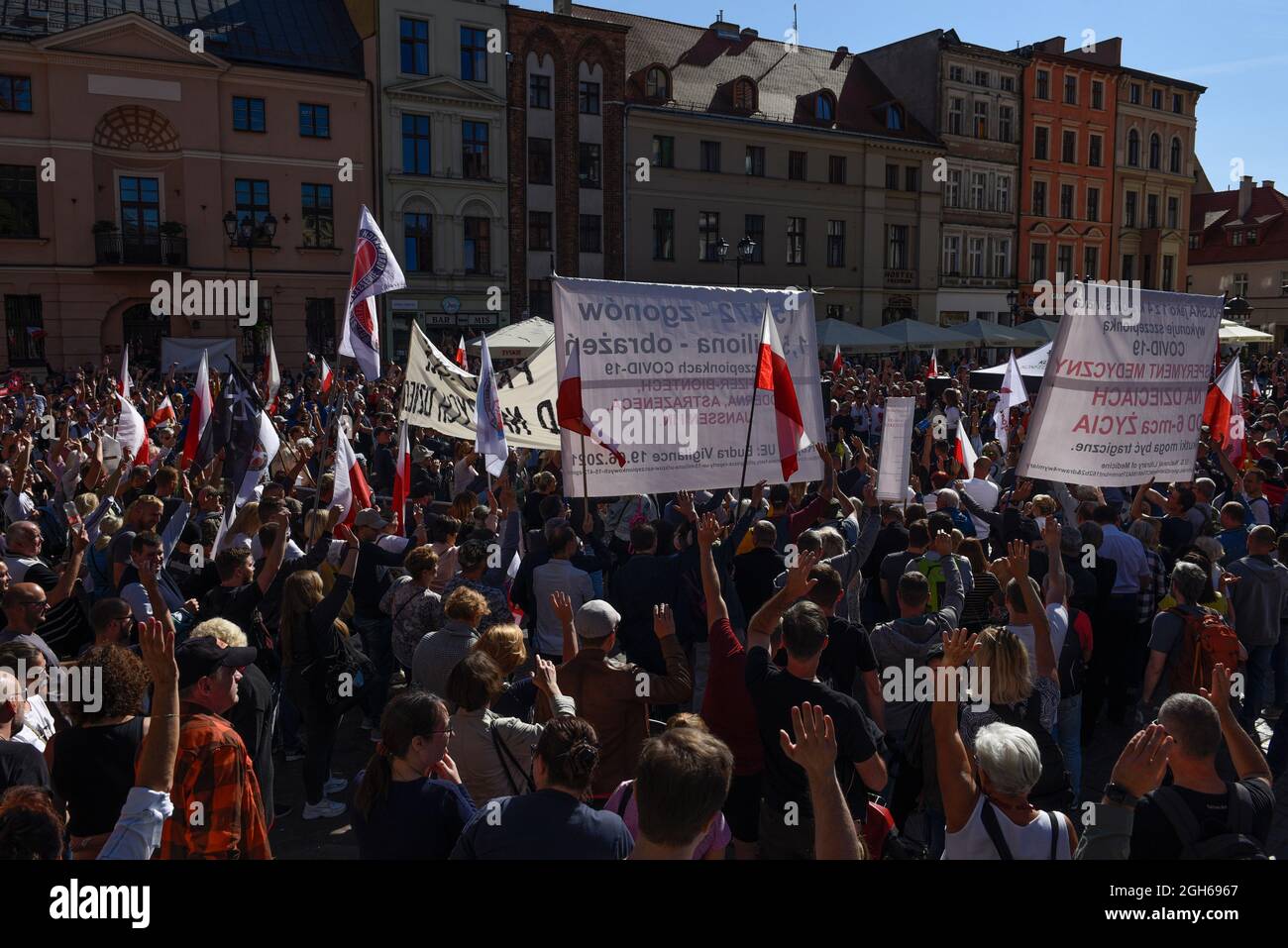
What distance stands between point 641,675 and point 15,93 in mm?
32810

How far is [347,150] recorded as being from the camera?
112 ft

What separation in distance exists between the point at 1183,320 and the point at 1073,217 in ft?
158

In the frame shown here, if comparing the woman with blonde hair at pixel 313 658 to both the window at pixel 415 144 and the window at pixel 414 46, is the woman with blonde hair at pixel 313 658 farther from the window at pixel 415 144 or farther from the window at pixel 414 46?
the window at pixel 414 46

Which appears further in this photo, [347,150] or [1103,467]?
[347,150]

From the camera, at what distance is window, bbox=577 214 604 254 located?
125ft

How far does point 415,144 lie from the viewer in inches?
1372

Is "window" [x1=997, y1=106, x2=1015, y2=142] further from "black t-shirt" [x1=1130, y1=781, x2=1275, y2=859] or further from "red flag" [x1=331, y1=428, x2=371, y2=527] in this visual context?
"black t-shirt" [x1=1130, y1=781, x2=1275, y2=859]

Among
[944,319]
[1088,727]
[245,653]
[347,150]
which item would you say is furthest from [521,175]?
[245,653]

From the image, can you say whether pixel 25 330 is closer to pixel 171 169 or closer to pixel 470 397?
pixel 171 169

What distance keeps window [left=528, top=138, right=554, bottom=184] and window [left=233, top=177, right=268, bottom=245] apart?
9.00m

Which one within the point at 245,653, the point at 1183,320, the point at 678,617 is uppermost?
the point at 1183,320

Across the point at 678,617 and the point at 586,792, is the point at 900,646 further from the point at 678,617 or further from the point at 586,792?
the point at 586,792

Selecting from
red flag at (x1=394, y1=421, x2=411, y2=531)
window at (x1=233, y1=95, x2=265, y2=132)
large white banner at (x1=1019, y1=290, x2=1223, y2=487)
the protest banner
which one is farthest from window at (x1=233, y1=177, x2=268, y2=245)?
large white banner at (x1=1019, y1=290, x2=1223, y2=487)
